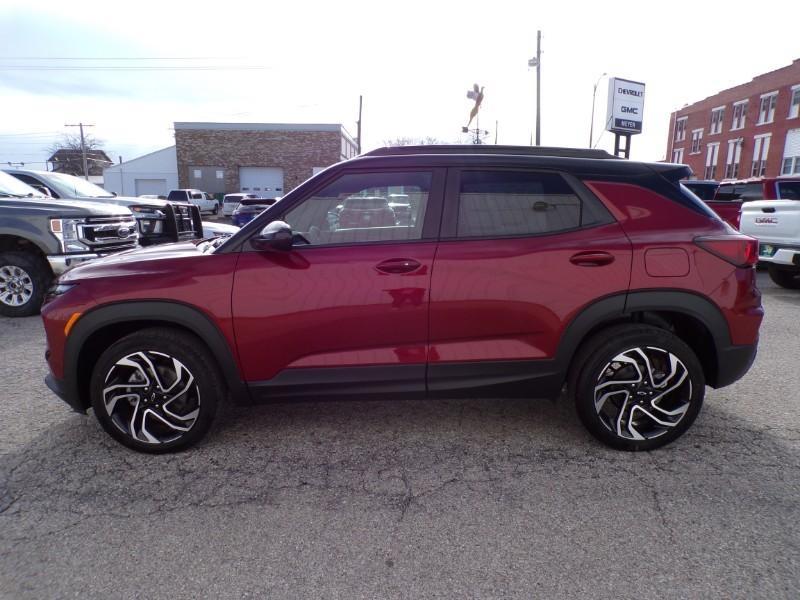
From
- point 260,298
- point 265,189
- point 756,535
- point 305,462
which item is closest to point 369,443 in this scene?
point 305,462

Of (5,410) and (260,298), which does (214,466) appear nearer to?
(260,298)

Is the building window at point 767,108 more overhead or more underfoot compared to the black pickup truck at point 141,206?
more overhead

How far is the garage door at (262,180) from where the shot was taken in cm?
3947

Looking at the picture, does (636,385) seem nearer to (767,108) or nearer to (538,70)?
(538,70)

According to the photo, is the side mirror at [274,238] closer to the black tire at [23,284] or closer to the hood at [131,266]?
the hood at [131,266]

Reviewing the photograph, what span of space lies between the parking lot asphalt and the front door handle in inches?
45.1

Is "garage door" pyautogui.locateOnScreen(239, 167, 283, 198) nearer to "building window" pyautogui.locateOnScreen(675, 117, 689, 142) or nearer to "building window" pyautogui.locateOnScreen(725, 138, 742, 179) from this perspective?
"building window" pyautogui.locateOnScreen(725, 138, 742, 179)

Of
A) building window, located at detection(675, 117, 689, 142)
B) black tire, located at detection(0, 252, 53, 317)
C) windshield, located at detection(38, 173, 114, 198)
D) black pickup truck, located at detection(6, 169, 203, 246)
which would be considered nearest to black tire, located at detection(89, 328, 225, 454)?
black tire, located at detection(0, 252, 53, 317)

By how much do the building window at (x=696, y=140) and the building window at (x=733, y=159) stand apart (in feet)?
14.9

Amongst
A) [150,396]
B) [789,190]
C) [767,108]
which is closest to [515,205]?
[150,396]

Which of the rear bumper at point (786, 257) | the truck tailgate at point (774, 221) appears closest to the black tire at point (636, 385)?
the rear bumper at point (786, 257)

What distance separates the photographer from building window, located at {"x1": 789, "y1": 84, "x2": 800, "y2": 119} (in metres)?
33.2

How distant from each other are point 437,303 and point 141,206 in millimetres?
7891

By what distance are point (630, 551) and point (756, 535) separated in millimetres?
642
